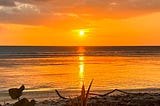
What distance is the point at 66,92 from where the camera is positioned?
24391mm

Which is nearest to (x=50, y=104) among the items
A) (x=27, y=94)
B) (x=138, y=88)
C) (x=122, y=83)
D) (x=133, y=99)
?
(x=133, y=99)

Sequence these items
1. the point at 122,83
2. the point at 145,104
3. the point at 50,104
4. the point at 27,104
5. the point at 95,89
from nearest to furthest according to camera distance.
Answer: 1. the point at 27,104
2. the point at 145,104
3. the point at 50,104
4. the point at 95,89
5. the point at 122,83

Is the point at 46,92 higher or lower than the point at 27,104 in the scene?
lower

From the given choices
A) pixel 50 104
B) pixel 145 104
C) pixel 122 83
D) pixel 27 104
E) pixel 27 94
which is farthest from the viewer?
pixel 122 83

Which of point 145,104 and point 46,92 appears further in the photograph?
point 46,92

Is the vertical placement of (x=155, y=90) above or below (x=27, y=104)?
below

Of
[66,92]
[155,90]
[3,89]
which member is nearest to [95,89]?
[66,92]

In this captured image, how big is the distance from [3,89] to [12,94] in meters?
23.0

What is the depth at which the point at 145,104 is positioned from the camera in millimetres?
16031

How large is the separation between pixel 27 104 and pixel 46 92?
20404mm

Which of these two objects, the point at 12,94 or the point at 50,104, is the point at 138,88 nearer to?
the point at 50,104

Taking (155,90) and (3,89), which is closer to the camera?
(155,90)

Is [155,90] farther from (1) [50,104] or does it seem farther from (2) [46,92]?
(1) [50,104]

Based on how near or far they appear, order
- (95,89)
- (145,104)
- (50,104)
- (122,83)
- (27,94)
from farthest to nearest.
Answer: (122,83) < (95,89) < (27,94) < (50,104) < (145,104)
